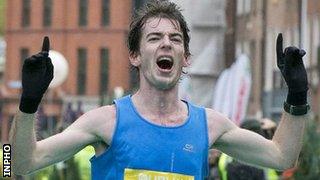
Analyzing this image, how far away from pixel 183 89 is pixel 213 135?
9.62 metres

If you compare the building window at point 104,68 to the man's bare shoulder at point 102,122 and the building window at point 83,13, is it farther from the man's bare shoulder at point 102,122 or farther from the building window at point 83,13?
the man's bare shoulder at point 102,122

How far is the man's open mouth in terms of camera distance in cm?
486

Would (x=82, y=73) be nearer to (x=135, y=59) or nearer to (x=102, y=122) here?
(x=135, y=59)

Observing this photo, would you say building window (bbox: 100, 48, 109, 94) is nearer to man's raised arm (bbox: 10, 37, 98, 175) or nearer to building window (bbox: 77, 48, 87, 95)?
building window (bbox: 77, 48, 87, 95)

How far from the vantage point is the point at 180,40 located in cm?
496

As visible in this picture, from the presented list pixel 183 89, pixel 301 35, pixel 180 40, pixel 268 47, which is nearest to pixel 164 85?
pixel 180 40

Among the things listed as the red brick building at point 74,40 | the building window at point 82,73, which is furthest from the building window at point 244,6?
the building window at point 82,73

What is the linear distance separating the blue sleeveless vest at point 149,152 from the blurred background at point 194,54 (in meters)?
0.90

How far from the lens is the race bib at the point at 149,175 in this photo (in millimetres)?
4785

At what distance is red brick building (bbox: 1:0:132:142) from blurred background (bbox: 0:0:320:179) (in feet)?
0.22

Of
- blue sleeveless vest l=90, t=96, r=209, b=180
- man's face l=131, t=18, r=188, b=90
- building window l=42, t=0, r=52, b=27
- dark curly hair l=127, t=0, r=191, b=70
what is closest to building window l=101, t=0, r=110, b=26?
building window l=42, t=0, r=52, b=27

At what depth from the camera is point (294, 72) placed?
4.98 meters

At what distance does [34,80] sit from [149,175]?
58 cm

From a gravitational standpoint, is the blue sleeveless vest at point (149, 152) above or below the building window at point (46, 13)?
above
